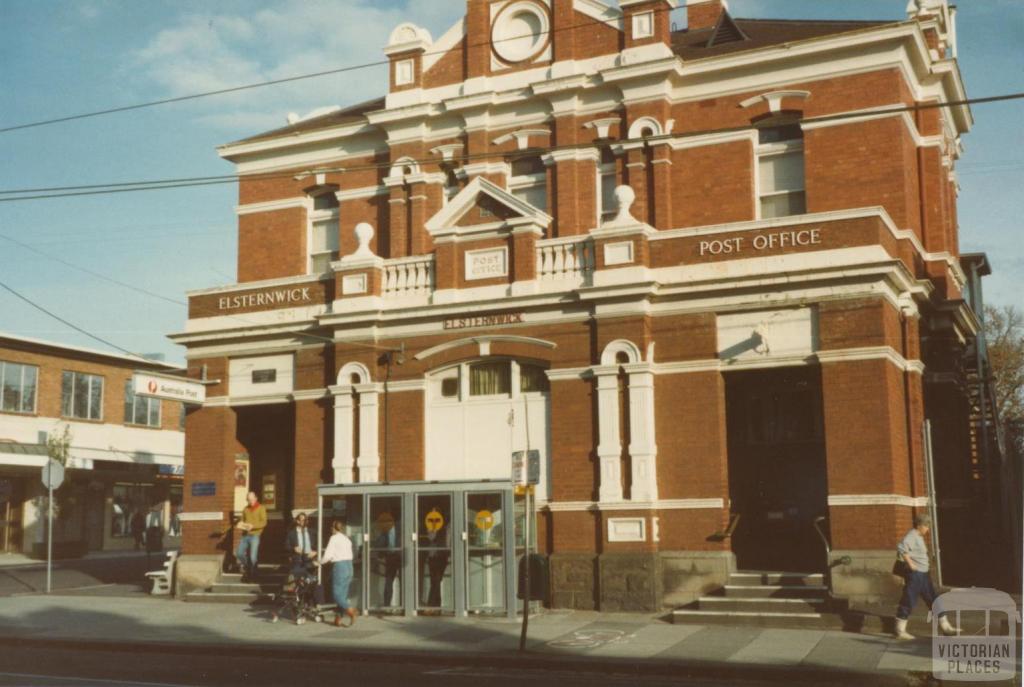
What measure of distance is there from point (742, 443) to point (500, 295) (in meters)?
5.78

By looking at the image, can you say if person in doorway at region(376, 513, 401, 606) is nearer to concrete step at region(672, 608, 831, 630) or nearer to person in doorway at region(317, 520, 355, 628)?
person in doorway at region(317, 520, 355, 628)

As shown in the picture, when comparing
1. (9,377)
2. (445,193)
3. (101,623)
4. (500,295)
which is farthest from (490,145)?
(9,377)

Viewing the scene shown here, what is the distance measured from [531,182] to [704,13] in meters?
6.46

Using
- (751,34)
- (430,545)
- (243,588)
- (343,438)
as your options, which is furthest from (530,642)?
(751,34)

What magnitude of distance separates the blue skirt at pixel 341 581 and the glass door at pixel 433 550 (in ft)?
4.41

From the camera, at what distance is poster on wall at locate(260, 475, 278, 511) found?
2638cm

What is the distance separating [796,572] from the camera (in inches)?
803

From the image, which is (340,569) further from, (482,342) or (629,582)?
(482,342)

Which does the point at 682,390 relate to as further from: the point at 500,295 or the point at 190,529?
the point at 190,529

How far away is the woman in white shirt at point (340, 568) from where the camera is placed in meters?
19.6

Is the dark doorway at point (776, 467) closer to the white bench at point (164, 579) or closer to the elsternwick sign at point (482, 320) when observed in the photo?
the elsternwick sign at point (482, 320)

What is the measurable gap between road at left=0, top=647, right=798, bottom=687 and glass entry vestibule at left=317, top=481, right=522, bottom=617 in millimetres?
4235

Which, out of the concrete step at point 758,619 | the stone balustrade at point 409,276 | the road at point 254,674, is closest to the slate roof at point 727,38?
the stone balustrade at point 409,276

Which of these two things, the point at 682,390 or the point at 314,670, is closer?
the point at 314,670
